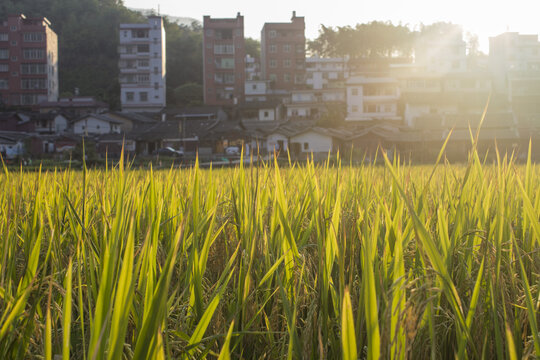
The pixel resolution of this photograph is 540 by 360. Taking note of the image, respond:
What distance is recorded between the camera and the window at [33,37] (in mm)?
45022

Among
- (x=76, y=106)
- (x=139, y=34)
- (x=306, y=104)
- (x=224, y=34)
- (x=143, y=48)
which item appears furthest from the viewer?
(x=224, y=34)

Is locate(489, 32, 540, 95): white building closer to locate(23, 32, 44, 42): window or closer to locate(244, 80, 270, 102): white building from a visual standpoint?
locate(244, 80, 270, 102): white building

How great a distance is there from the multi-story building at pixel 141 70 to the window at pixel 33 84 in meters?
7.47

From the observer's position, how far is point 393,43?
43.9 metres

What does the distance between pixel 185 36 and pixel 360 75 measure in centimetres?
3105

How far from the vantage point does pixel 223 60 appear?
156ft

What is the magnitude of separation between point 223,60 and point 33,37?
18.6 m

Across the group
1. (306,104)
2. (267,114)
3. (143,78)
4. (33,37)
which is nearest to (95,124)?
(143,78)

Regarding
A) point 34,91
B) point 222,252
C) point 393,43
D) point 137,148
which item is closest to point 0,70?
point 34,91

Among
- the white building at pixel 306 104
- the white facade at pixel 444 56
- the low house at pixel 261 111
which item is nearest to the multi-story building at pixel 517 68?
the white facade at pixel 444 56

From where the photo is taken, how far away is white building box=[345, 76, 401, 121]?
1400 inches

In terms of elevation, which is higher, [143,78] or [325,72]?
[325,72]

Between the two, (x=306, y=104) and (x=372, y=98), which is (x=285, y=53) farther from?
(x=372, y=98)

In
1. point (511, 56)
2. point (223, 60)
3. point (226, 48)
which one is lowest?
point (511, 56)
